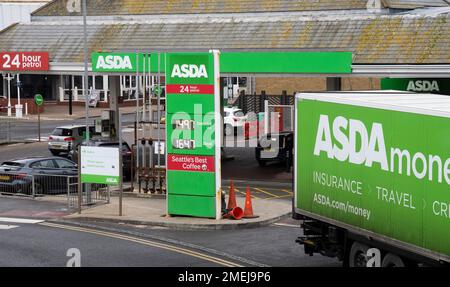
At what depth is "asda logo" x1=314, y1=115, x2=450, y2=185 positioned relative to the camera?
14.1m

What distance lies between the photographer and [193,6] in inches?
1583

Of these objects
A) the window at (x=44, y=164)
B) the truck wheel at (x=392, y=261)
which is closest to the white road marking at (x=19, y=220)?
the window at (x=44, y=164)

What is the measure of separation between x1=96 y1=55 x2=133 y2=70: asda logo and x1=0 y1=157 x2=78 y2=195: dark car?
5090 millimetres

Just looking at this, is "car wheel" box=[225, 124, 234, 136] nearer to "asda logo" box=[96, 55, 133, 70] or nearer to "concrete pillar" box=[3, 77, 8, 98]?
"asda logo" box=[96, 55, 133, 70]

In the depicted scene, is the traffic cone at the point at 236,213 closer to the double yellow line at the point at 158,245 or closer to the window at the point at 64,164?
the double yellow line at the point at 158,245

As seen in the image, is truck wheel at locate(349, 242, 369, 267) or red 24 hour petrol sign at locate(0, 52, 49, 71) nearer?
truck wheel at locate(349, 242, 369, 267)

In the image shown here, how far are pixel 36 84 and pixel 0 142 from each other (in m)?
33.2

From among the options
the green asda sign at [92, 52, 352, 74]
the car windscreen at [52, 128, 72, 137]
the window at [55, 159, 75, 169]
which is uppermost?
the green asda sign at [92, 52, 352, 74]

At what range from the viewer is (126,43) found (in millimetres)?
37125

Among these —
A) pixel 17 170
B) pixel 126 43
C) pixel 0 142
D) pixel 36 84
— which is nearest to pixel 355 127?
pixel 17 170

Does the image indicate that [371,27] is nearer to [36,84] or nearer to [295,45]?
[295,45]

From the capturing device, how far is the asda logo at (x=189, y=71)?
24188 millimetres

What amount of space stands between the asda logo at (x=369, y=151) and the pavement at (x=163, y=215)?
7.00 metres

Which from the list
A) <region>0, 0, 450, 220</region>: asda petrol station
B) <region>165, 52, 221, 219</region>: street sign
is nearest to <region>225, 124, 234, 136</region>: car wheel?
<region>0, 0, 450, 220</region>: asda petrol station
